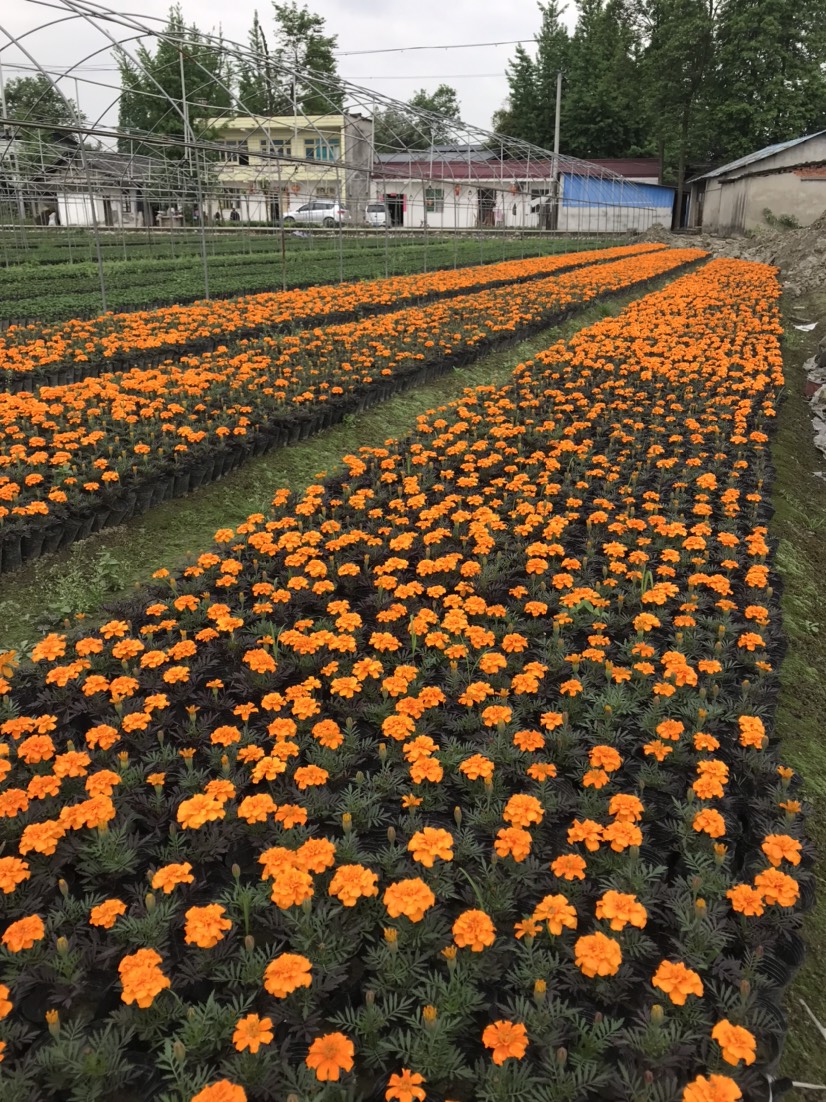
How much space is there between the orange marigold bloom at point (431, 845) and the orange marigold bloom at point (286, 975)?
500mm

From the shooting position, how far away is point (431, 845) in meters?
2.46

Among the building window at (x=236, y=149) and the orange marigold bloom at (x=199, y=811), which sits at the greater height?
the building window at (x=236, y=149)

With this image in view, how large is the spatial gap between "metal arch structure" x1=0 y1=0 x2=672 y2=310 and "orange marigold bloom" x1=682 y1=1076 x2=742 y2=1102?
1204 centimetres

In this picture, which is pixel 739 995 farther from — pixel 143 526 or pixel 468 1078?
pixel 143 526

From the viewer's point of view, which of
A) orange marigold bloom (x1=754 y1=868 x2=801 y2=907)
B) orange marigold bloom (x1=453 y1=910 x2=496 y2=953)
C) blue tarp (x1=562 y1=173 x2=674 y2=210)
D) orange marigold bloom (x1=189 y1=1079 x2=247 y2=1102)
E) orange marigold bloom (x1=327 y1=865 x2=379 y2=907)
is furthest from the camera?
blue tarp (x1=562 y1=173 x2=674 y2=210)

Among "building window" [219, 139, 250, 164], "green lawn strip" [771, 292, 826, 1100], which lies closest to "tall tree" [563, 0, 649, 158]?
"building window" [219, 139, 250, 164]

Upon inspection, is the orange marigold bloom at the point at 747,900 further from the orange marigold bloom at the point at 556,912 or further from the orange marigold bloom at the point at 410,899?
the orange marigold bloom at the point at 410,899

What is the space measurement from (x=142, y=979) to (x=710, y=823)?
6.17ft

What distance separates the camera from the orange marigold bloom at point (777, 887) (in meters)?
2.41

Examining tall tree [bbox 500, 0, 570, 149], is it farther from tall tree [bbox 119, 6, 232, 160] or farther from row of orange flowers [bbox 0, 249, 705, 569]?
row of orange flowers [bbox 0, 249, 705, 569]

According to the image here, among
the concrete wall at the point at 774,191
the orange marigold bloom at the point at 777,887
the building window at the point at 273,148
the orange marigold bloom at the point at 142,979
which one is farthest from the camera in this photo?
the concrete wall at the point at 774,191

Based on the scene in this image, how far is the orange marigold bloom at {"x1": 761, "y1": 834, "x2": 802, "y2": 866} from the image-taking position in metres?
2.54

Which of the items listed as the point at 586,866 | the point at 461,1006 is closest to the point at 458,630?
the point at 586,866

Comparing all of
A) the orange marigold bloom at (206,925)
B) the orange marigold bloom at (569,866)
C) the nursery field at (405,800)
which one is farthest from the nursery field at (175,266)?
the orange marigold bloom at (569,866)
